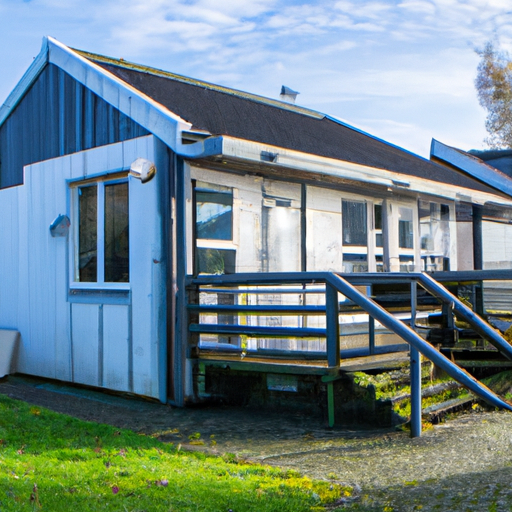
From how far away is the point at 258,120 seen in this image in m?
9.27

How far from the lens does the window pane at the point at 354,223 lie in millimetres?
8984

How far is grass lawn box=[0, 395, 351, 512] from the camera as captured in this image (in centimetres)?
366

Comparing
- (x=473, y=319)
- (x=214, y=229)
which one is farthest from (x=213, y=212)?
(x=473, y=319)

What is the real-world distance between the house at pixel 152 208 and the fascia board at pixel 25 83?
2 centimetres

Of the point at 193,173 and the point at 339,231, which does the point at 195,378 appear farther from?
the point at 339,231

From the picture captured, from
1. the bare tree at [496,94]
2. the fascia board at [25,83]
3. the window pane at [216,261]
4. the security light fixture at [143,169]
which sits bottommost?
the window pane at [216,261]

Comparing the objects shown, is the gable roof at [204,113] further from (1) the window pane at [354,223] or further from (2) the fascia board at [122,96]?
(1) the window pane at [354,223]

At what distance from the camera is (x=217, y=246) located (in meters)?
7.38

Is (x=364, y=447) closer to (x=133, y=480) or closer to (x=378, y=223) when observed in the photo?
(x=133, y=480)

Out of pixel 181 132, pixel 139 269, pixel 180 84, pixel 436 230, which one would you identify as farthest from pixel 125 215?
pixel 436 230

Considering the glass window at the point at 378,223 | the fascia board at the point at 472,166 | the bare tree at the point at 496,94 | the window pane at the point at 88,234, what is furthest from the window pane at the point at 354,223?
the bare tree at the point at 496,94

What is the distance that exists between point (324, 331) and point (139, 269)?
239cm

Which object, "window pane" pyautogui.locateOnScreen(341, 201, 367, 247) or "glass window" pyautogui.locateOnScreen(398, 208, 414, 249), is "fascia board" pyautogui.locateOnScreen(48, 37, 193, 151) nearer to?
"window pane" pyautogui.locateOnScreen(341, 201, 367, 247)

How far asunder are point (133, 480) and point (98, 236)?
429cm
